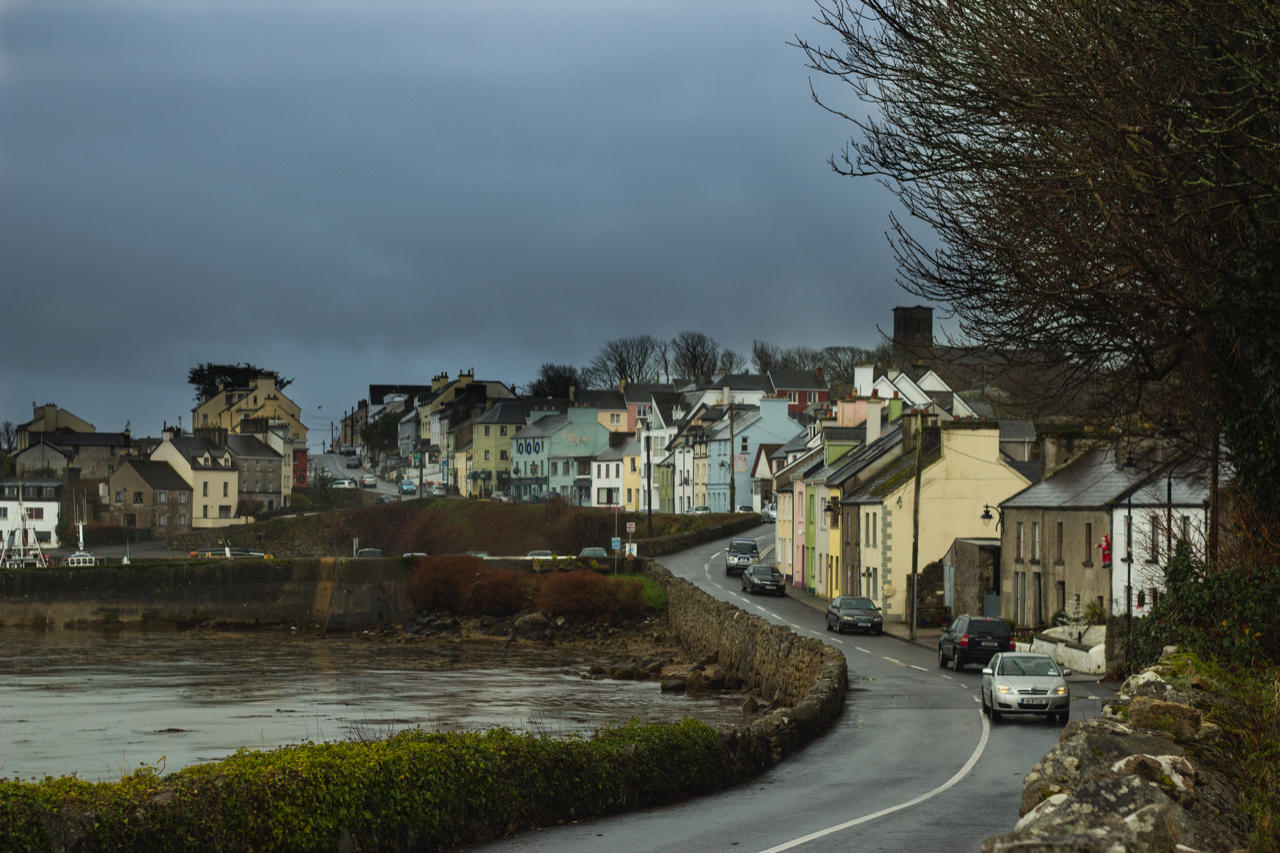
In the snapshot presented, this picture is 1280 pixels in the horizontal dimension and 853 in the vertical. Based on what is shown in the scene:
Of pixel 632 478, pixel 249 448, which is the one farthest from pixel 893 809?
pixel 249 448

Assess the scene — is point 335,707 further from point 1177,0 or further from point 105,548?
point 105,548

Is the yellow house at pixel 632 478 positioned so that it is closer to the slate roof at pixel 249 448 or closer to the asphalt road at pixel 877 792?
the slate roof at pixel 249 448

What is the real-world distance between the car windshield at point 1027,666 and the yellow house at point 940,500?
29.6 meters

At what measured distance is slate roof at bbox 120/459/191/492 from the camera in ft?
449

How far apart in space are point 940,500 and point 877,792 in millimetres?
42637

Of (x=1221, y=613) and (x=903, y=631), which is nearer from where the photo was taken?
(x=1221, y=613)

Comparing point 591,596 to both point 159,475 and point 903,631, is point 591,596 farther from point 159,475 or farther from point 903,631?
point 159,475

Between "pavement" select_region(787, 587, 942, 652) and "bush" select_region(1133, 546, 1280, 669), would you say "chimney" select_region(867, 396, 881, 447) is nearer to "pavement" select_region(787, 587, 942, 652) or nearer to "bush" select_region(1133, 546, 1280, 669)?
"pavement" select_region(787, 587, 942, 652)

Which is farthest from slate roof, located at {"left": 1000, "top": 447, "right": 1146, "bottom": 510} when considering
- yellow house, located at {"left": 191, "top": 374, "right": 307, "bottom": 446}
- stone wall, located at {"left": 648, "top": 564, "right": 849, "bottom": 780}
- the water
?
yellow house, located at {"left": 191, "top": 374, "right": 307, "bottom": 446}

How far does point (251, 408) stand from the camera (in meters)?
186

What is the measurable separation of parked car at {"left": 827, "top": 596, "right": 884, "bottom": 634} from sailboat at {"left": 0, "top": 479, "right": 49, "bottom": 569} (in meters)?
76.9

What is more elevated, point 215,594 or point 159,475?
point 159,475

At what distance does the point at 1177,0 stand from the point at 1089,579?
3252cm

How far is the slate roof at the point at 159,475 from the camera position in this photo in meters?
137
